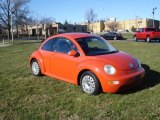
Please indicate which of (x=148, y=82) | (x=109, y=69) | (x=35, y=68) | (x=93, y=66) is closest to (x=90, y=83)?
(x=93, y=66)

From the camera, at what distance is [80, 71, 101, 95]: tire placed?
7.07m

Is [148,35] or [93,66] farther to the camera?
[148,35]

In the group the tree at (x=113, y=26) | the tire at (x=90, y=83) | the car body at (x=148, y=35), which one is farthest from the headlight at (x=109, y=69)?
the tree at (x=113, y=26)

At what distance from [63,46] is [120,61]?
6.39 feet

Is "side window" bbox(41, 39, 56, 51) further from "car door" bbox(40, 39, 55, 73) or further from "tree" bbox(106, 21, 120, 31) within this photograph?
"tree" bbox(106, 21, 120, 31)

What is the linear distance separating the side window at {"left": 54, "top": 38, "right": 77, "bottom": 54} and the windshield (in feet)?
0.81

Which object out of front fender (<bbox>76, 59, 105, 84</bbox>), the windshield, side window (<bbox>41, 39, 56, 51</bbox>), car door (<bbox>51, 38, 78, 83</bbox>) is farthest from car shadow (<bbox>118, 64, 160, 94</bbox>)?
side window (<bbox>41, 39, 56, 51</bbox>)

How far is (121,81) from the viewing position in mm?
6871

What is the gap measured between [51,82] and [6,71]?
3.14m

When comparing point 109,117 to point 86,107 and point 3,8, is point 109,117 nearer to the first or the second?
point 86,107

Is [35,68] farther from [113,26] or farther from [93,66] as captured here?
[113,26]

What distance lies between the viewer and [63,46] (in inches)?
333

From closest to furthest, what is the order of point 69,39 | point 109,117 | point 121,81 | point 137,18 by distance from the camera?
1. point 109,117
2. point 121,81
3. point 69,39
4. point 137,18

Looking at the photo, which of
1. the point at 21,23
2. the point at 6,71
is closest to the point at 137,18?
the point at 21,23
